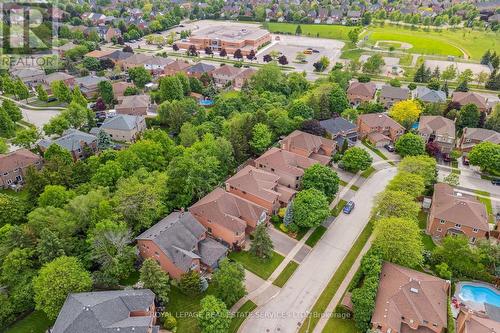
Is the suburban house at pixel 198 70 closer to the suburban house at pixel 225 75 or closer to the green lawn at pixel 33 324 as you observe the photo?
the suburban house at pixel 225 75

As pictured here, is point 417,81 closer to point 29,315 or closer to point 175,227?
point 175,227

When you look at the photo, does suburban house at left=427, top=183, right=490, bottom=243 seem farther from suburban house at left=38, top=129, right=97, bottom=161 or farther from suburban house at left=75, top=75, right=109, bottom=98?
suburban house at left=75, top=75, right=109, bottom=98

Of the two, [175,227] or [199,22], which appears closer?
[175,227]

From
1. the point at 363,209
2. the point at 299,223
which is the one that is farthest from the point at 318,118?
the point at 299,223

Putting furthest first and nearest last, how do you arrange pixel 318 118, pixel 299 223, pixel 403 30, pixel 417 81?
pixel 403 30
pixel 417 81
pixel 318 118
pixel 299 223

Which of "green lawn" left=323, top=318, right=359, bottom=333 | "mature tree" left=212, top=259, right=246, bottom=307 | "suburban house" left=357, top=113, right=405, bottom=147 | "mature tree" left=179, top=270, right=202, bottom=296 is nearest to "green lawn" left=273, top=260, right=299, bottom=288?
"mature tree" left=212, top=259, right=246, bottom=307
